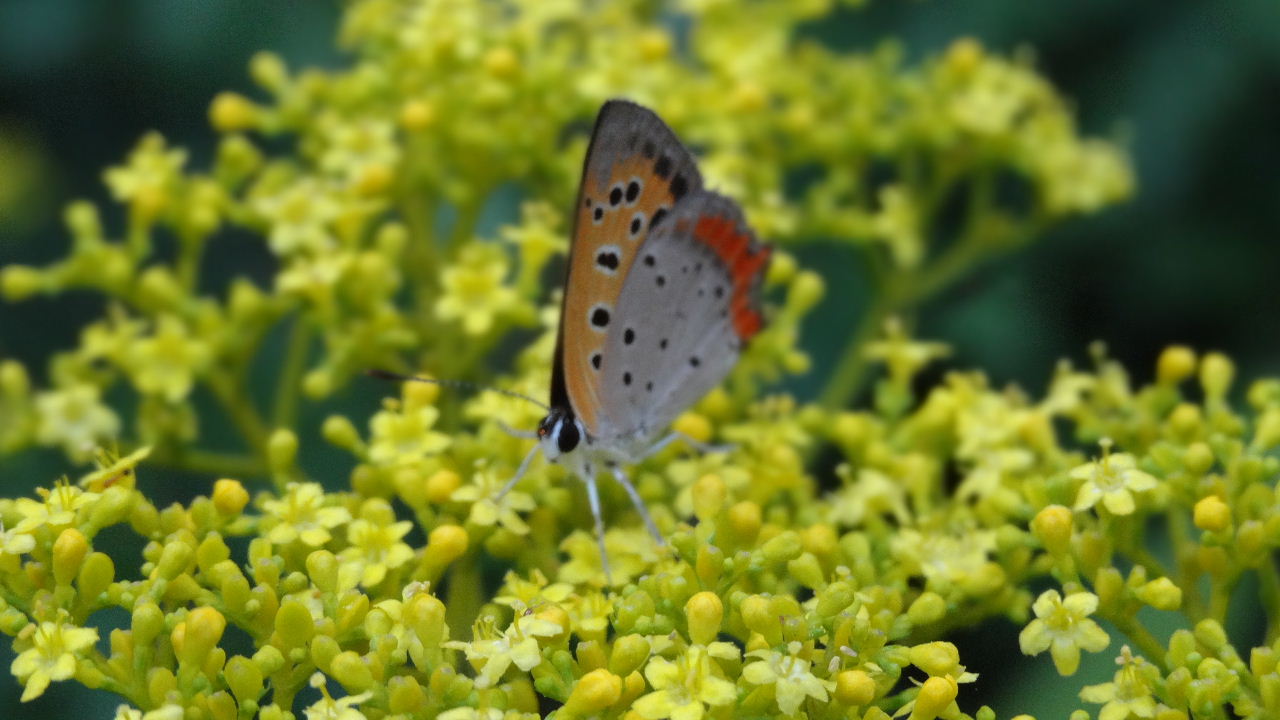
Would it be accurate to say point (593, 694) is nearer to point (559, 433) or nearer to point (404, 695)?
point (404, 695)

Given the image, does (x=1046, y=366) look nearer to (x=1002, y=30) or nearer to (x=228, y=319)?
(x=1002, y=30)

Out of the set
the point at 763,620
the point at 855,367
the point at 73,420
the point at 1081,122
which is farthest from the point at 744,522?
the point at 1081,122

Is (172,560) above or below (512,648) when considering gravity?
above

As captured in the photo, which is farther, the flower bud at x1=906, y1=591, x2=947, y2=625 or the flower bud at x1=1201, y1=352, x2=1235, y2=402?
the flower bud at x1=1201, y1=352, x2=1235, y2=402

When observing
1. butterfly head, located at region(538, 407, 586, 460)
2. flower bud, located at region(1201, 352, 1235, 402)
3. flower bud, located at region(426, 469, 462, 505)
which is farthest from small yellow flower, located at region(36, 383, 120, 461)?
flower bud, located at region(1201, 352, 1235, 402)

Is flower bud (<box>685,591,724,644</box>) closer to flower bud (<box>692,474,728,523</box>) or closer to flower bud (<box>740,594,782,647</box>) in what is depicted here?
flower bud (<box>740,594,782,647</box>)

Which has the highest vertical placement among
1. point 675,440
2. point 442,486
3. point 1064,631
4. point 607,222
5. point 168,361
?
point 168,361

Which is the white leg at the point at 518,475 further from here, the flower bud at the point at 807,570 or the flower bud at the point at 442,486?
the flower bud at the point at 807,570

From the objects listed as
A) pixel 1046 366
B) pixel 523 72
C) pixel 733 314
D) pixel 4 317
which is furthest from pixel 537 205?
pixel 4 317

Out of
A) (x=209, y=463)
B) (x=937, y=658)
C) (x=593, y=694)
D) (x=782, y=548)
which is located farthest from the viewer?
(x=209, y=463)
